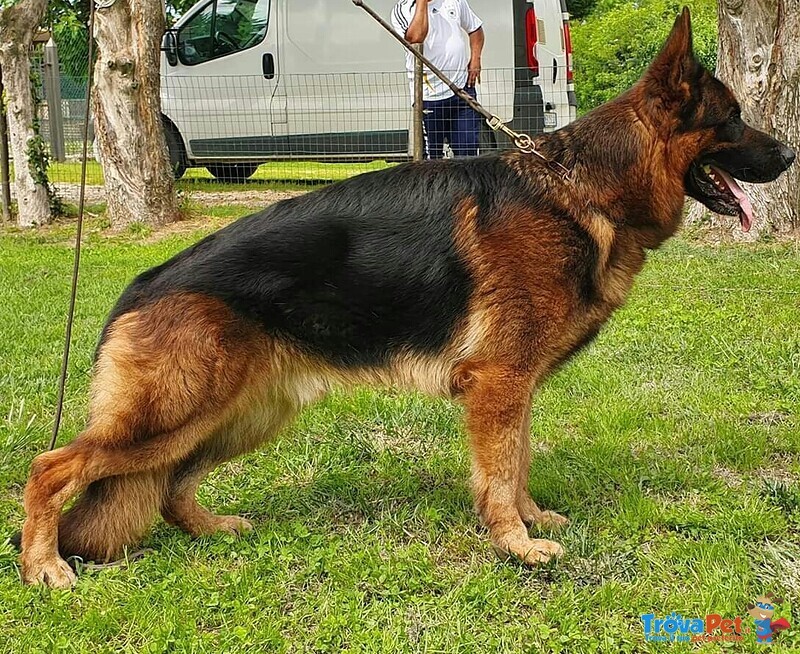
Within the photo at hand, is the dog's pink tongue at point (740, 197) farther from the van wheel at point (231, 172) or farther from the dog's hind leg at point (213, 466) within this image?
the van wheel at point (231, 172)

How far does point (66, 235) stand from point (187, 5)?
726 inches

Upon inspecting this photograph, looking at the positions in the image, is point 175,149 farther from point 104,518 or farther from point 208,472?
point 104,518

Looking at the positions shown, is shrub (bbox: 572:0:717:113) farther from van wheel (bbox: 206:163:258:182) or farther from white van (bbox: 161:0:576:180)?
van wheel (bbox: 206:163:258:182)

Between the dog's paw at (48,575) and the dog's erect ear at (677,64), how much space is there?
2.91 m

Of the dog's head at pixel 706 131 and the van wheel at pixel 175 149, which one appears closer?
the dog's head at pixel 706 131

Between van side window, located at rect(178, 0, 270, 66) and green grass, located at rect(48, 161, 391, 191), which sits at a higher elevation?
van side window, located at rect(178, 0, 270, 66)

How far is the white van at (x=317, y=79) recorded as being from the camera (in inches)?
443

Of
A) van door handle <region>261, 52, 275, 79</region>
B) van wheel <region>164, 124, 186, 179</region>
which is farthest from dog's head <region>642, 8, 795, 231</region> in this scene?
van wheel <region>164, 124, 186, 179</region>

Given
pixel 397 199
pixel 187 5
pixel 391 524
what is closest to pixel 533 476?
pixel 391 524

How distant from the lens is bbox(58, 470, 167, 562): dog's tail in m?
3.06

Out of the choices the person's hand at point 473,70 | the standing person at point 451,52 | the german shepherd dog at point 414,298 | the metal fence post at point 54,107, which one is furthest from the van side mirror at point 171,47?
the german shepherd dog at point 414,298

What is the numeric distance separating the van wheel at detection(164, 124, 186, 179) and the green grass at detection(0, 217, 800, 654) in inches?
303

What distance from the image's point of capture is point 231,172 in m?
13.7

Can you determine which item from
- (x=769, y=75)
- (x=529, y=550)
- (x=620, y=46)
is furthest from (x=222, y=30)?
(x=620, y=46)
